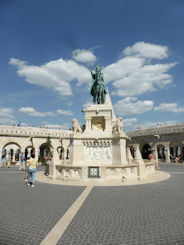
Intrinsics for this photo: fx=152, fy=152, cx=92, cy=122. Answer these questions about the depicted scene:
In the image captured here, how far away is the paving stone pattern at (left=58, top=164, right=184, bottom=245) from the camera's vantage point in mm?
3480

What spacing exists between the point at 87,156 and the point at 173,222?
34.7 feet

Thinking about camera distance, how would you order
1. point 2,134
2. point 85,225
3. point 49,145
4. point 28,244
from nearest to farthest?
1. point 28,244
2. point 85,225
3. point 2,134
4. point 49,145

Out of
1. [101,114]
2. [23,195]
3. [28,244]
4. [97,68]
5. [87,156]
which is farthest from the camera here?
[97,68]

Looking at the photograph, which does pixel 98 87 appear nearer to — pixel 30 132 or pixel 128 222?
pixel 128 222

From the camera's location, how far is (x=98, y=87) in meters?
17.6

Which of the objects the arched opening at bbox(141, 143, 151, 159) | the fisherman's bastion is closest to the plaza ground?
the fisherman's bastion

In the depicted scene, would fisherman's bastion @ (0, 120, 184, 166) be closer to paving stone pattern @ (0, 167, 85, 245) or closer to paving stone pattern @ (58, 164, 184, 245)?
paving stone pattern @ (0, 167, 85, 245)

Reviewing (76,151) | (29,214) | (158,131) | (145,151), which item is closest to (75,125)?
(76,151)

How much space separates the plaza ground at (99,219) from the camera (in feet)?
11.6

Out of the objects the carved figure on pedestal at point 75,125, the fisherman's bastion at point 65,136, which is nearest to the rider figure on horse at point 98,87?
the carved figure on pedestal at point 75,125

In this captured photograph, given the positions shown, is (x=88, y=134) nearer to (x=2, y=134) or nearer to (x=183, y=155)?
(x=2, y=134)

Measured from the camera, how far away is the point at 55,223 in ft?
14.0

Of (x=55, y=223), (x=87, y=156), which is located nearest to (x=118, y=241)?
(x=55, y=223)

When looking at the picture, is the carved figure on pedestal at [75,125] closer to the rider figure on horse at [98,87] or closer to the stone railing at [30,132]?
the rider figure on horse at [98,87]
